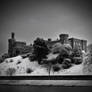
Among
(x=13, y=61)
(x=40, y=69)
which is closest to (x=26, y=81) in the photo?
(x=40, y=69)

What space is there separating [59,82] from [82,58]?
26.5 feet

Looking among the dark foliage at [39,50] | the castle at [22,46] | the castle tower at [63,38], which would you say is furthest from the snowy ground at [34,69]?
the castle at [22,46]

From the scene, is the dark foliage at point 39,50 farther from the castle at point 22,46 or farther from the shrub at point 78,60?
the castle at point 22,46

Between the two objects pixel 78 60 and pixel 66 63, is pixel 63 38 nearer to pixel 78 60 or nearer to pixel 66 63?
pixel 78 60

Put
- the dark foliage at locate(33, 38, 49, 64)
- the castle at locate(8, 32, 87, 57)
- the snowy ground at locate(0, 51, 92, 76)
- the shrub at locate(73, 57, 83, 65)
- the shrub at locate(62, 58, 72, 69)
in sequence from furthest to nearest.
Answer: the castle at locate(8, 32, 87, 57)
the dark foliage at locate(33, 38, 49, 64)
the shrub at locate(73, 57, 83, 65)
the shrub at locate(62, 58, 72, 69)
the snowy ground at locate(0, 51, 92, 76)

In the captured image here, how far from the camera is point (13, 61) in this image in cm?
3017

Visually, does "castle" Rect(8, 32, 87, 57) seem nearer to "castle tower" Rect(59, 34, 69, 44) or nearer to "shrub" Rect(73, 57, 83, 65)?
"castle tower" Rect(59, 34, 69, 44)

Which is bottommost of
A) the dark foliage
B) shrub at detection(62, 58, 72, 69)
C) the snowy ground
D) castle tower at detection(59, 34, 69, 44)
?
the snowy ground

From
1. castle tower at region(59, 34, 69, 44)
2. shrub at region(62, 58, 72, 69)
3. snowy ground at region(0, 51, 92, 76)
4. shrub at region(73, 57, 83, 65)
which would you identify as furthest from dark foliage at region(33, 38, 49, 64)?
castle tower at region(59, 34, 69, 44)

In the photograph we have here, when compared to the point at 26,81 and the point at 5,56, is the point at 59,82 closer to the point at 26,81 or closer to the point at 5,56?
the point at 26,81

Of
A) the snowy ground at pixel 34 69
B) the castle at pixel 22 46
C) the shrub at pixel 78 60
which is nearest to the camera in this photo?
the snowy ground at pixel 34 69

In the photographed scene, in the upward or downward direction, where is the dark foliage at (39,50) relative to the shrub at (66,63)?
upward

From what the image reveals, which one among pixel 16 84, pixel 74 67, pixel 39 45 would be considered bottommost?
pixel 16 84

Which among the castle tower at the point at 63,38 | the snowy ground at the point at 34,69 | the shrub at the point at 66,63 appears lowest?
the snowy ground at the point at 34,69
